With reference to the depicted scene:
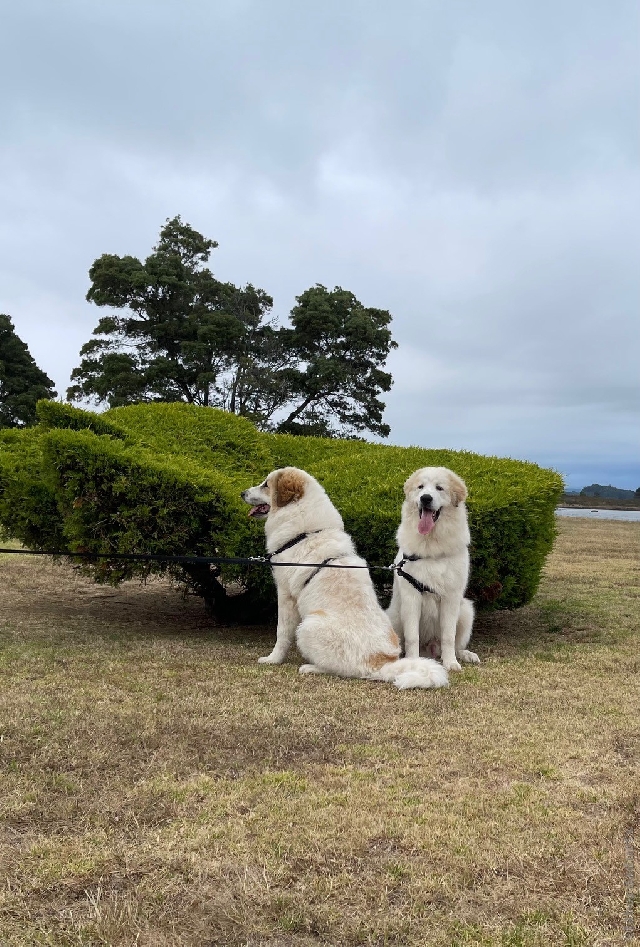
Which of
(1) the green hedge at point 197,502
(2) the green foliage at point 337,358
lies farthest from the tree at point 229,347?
(1) the green hedge at point 197,502

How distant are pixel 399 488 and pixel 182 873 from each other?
521 cm

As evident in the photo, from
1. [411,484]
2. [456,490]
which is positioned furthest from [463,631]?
[411,484]

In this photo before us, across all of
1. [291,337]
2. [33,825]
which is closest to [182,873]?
[33,825]

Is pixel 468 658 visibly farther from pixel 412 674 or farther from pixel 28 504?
pixel 28 504

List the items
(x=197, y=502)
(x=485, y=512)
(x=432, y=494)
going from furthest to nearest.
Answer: (x=485, y=512)
(x=197, y=502)
(x=432, y=494)

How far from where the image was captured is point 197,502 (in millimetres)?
6730

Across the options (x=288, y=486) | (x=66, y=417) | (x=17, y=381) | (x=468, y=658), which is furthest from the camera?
(x=17, y=381)

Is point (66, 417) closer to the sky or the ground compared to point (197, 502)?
closer to the sky

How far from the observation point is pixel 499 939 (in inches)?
85.8

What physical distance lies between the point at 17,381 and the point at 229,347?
9514 mm

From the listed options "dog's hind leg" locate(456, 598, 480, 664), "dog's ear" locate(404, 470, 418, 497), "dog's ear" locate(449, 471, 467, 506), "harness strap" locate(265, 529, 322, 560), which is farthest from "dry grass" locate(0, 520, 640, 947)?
"dog's ear" locate(404, 470, 418, 497)

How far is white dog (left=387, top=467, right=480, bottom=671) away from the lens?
5758 mm

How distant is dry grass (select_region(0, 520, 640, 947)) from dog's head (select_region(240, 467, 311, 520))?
4.53 feet

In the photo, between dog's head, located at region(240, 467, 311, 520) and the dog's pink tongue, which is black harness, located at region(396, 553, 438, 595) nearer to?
the dog's pink tongue
